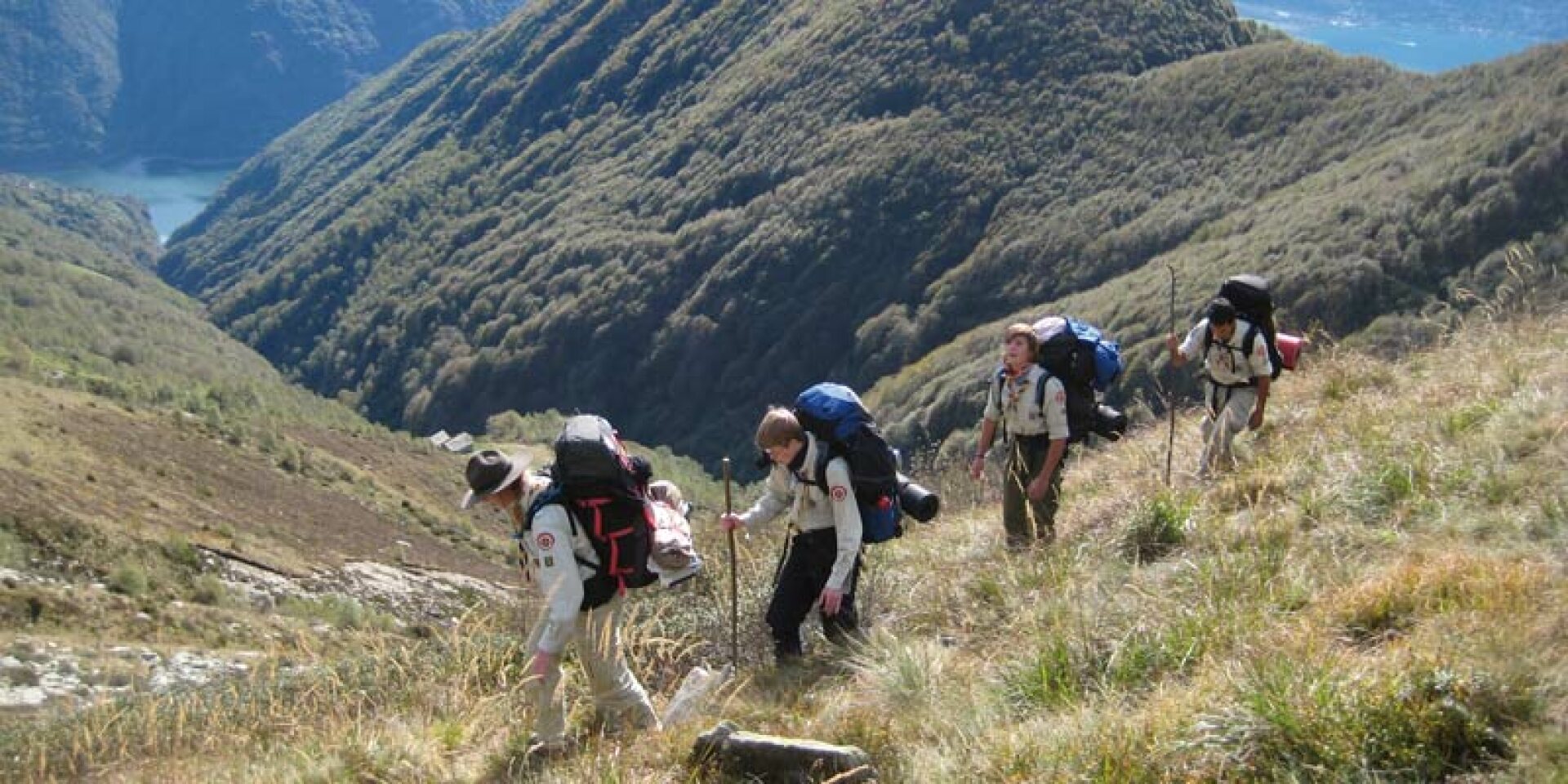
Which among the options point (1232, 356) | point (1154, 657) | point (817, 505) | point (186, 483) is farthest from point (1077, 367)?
point (186, 483)

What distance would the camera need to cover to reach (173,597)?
18328 millimetres

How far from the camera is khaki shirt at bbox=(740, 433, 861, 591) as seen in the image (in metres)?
5.14

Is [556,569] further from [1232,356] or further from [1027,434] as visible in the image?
[1232,356]

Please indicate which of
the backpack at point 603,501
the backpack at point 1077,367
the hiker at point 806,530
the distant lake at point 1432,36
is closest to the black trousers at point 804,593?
the hiker at point 806,530

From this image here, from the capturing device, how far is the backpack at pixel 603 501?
4.57 metres

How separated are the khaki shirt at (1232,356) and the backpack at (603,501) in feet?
12.7

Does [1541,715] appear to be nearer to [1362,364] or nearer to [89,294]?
[1362,364]

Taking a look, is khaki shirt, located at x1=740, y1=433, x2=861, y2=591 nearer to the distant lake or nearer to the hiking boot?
the hiking boot

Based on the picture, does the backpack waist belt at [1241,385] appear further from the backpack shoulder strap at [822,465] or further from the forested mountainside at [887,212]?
the forested mountainside at [887,212]

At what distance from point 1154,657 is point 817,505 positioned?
169cm

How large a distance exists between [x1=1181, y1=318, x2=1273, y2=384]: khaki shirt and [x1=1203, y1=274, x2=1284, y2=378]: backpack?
0.02 m

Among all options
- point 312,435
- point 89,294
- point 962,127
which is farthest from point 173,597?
point 89,294

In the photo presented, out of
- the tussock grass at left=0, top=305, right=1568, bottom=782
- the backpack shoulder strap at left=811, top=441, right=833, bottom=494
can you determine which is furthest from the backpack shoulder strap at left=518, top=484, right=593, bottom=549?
the backpack shoulder strap at left=811, top=441, right=833, bottom=494

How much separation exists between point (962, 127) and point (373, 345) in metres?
66.7
